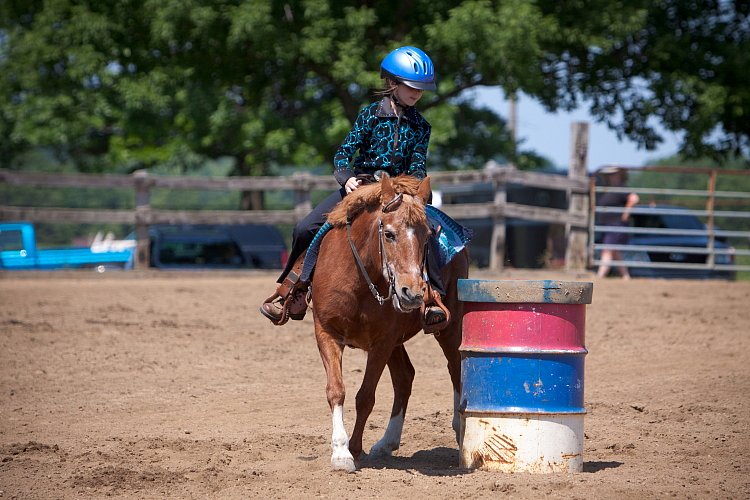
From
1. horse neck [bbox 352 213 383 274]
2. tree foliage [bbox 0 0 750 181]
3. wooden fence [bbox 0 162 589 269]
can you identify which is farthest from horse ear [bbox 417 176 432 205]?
tree foliage [bbox 0 0 750 181]

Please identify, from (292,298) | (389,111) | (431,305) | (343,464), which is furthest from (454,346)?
(389,111)

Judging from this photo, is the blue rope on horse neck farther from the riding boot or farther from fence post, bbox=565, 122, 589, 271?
fence post, bbox=565, 122, 589, 271

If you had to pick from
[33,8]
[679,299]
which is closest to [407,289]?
[679,299]

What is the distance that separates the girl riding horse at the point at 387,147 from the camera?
6.01 meters

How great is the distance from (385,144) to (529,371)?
1.82 m

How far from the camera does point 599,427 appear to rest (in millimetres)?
6879

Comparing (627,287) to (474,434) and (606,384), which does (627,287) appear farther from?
(474,434)

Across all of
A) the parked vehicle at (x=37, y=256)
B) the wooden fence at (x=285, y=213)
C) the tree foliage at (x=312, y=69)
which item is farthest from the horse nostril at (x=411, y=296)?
the tree foliage at (x=312, y=69)

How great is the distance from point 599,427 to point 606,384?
1.87m

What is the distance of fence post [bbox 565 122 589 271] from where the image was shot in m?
16.6

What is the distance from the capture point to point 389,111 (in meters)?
6.08

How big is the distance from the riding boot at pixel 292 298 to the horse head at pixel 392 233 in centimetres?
57

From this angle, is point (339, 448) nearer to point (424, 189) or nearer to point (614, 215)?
point (424, 189)

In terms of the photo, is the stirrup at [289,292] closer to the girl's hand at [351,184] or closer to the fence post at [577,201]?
the girl's hand at [351,184]
